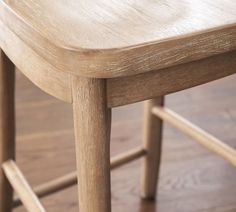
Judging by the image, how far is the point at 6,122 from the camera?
833 mm

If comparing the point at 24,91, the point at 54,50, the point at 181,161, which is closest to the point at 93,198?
the point at 54,50

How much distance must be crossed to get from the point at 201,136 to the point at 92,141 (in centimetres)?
46

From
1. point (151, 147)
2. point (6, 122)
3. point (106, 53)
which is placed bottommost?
point (151, 147)

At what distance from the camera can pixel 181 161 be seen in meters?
1.24

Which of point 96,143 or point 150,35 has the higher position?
point 150,35

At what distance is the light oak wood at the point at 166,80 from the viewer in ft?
1.66

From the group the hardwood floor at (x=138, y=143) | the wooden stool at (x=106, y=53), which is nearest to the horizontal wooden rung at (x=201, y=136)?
the hardwood floor at (x=138, y=143)

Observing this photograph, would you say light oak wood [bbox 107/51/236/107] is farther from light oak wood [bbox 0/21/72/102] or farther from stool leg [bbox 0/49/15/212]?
stool leg [bbox 0/49/15/212]

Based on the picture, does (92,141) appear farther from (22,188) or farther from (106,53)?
(22,188)

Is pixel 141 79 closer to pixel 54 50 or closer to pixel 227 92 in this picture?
pixel 54 50

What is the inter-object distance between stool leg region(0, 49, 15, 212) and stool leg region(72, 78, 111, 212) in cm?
30

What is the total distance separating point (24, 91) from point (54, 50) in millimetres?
1062

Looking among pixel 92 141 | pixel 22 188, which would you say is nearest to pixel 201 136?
pixel 22 188

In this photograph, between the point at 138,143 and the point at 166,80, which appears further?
the point at 138,143
